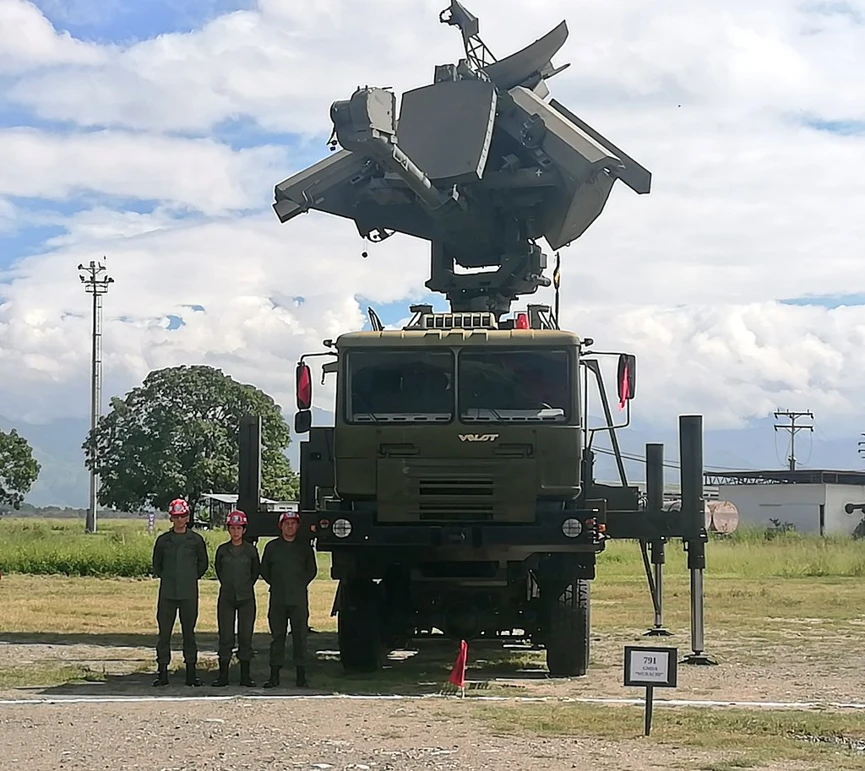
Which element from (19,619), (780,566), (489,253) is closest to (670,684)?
(489,253)

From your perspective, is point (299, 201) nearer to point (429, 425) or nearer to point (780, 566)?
point (429, 425)

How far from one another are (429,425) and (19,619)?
902 cm

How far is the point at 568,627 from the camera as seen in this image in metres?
12.7

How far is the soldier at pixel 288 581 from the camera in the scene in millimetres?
12336

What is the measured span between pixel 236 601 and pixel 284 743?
11.5 ft

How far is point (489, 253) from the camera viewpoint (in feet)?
53.0

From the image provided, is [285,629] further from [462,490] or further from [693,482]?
[693,482]

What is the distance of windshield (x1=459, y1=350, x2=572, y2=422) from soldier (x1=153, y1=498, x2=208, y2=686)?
8.45 feet

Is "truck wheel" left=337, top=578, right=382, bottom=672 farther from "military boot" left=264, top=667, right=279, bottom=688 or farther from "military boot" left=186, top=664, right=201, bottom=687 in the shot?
"military boot" left=186, top=664, right=201, bottom=687

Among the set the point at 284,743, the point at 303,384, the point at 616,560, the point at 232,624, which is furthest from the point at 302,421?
the point at 616,560

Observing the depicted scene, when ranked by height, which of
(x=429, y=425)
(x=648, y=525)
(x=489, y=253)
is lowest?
(x=648, y=525)

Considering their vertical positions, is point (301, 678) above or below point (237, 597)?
below

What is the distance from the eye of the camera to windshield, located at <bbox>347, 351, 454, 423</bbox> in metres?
12.5

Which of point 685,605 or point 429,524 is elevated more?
point 429,524
